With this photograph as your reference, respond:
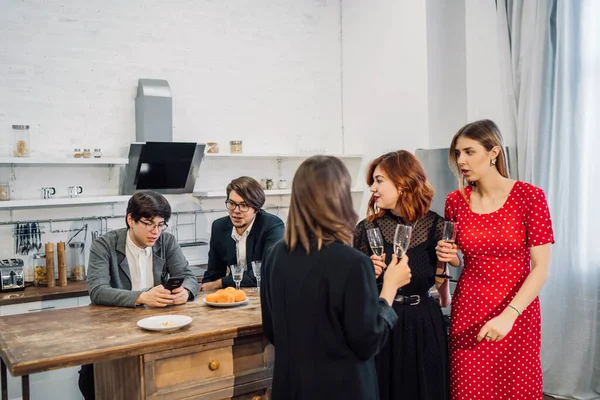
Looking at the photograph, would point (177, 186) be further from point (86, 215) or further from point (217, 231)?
point (217, 231)

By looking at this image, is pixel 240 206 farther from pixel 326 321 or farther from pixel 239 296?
pixel 326 321

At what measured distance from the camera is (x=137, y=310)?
272 cm

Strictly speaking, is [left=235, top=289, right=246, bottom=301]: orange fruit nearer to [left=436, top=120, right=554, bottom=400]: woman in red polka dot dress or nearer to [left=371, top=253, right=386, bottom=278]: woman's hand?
[left=371, top=253, right=386, bottom=278]: woman's hand

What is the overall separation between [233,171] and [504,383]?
3.49 m

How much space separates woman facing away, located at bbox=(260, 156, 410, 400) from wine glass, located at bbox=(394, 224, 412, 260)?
1.37ft

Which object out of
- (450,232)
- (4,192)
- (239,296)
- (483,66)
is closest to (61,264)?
(4,192)

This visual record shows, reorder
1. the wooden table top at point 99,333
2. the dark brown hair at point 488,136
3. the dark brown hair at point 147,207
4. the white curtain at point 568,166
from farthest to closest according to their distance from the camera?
the white curtain at point 568,166
the dark brown hair at point 147,207
the dark brown hair at point 488,136
the wooden table top at point 99,333

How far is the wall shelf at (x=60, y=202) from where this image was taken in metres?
4.11

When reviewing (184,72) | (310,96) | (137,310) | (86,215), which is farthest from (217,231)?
(310,96)

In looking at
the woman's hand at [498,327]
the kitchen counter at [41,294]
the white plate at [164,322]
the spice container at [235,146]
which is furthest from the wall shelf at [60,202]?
the woman's hand at [498,327]

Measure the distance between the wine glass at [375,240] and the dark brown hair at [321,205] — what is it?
0.53 m

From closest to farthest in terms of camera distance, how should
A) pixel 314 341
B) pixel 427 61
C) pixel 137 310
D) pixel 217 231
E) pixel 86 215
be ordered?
pixel 314 341 → pixel 137 310 → pixel 217 231 → pixel 86 215 → pixel 427 61

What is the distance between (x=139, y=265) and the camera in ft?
10.3

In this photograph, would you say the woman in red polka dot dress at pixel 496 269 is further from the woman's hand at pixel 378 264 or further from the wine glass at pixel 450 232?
the woman's hand at pixel 378 264
